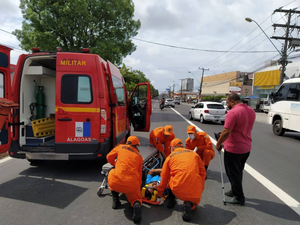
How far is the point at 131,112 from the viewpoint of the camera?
6.95 meters

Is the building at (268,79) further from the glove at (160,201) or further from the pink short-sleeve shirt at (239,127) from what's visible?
the glove at (160,201)

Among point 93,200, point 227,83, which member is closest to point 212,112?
point 93,200

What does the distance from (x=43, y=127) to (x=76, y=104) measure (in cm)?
164

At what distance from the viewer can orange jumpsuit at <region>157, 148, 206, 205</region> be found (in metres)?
2.88

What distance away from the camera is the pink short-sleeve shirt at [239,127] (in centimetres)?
327

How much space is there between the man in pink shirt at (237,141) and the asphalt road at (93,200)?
368 mm

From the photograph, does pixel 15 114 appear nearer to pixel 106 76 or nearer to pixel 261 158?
pixel 106 76

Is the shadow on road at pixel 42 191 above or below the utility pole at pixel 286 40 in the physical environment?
below

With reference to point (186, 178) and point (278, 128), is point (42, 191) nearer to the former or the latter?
point (186, 178)

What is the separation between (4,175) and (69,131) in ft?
5.78

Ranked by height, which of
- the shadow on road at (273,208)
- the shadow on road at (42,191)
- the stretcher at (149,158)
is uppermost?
the stretcher at (149,158)

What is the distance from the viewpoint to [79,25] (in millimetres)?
13469

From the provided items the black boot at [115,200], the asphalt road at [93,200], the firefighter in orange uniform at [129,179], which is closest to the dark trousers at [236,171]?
the asphalt road at [93,200]

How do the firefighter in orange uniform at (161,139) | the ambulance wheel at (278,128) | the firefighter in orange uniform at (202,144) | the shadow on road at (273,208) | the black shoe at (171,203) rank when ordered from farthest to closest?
the ambulance wheel at (278,128) < the firefighter in orange uniform at (161,139) < the firefighter in orange uniform at (202,144) < the black shoe at (171,203) < the shadow on road at (273,208)
